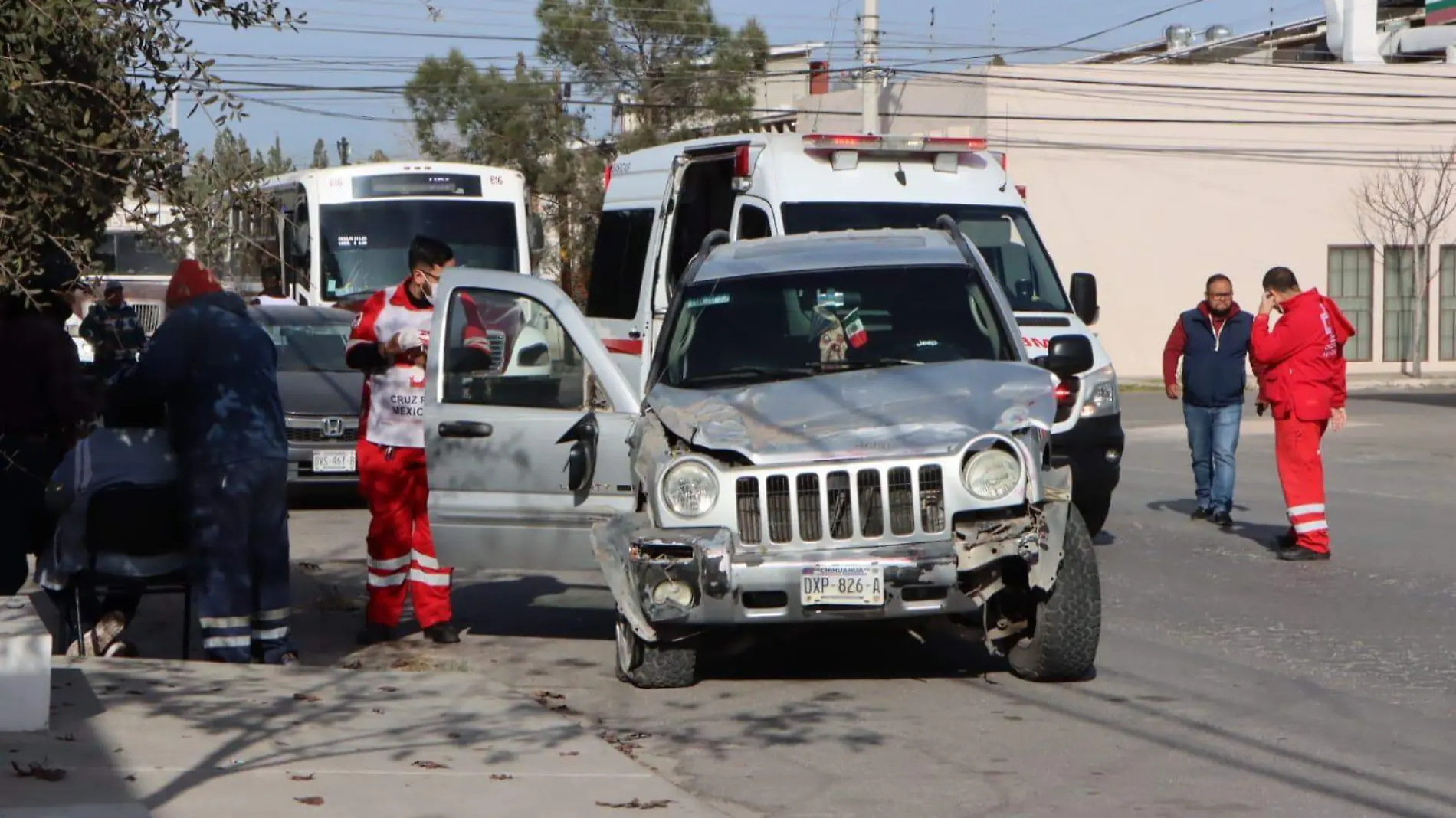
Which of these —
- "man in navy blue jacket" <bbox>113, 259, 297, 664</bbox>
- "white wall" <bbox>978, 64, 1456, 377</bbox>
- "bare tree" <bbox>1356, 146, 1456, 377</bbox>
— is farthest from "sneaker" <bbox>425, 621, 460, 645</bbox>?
"bare tree" <bbox>1356, 146, 1456, 377</bbox>

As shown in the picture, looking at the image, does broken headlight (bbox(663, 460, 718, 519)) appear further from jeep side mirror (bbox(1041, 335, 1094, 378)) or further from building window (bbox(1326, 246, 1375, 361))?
building window (bbox(1326, 246, 1375, 361))

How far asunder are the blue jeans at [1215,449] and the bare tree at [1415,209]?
2664 cm

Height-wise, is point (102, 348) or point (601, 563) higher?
point (102, 348)

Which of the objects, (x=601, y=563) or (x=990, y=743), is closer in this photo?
(x=990, y=743)

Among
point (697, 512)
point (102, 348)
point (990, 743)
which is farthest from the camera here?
point (102, 348)

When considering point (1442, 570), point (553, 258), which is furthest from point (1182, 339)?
point (553, 258)

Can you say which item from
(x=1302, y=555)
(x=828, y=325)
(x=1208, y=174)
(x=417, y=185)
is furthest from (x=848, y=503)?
(x=1208, y=174)

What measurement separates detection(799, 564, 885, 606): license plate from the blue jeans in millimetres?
7354

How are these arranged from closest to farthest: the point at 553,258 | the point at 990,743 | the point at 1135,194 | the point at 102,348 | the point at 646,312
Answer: the point at 990,743
the point at 102,348
the point at 646,312
the point at 1135,194
the point at 553,258

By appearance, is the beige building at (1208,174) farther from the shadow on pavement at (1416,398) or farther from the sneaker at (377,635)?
the sneaker at (377,635)

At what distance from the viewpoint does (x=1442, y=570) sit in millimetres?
11719

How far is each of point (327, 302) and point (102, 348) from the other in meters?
11.6

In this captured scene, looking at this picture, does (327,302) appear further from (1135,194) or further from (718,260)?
(1135,194)

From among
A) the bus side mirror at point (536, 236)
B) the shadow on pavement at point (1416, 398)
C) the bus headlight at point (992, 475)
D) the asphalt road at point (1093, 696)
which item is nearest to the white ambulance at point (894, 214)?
the asphalt road at point (1093, 696)
